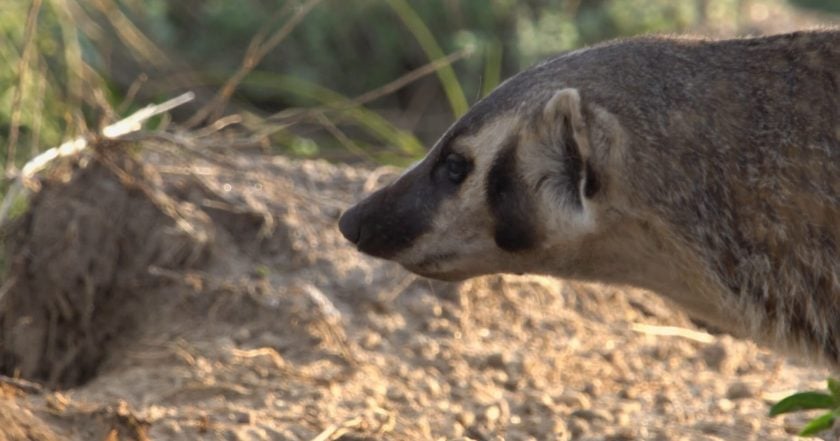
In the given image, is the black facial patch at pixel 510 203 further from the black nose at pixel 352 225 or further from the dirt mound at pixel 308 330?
the dirt mound at pixel 308 330

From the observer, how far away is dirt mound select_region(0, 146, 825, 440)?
13.2 ft

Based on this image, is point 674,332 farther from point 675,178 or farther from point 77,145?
point 77,145

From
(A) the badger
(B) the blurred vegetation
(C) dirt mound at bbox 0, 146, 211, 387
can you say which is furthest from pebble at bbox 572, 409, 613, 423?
(B) the blurred vegetation

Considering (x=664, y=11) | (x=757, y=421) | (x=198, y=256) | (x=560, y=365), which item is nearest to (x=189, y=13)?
(x=664, y=11)

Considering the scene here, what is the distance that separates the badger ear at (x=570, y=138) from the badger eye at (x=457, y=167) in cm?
21

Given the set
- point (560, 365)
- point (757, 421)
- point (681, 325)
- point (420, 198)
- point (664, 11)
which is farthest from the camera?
point (664, 11)

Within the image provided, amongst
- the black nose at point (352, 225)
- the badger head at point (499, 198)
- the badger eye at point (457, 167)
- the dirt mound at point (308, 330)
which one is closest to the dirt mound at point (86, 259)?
the dirt mound at point (308, 330)

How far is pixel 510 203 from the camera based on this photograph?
333cm

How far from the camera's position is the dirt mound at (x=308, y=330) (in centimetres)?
401

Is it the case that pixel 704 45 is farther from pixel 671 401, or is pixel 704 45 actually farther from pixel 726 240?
pixel 671 401

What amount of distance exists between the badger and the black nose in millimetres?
194

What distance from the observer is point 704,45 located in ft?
11.1

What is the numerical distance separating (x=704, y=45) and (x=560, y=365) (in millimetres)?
1347

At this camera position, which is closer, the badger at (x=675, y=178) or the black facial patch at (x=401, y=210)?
the badger at (x=675, y=178)
